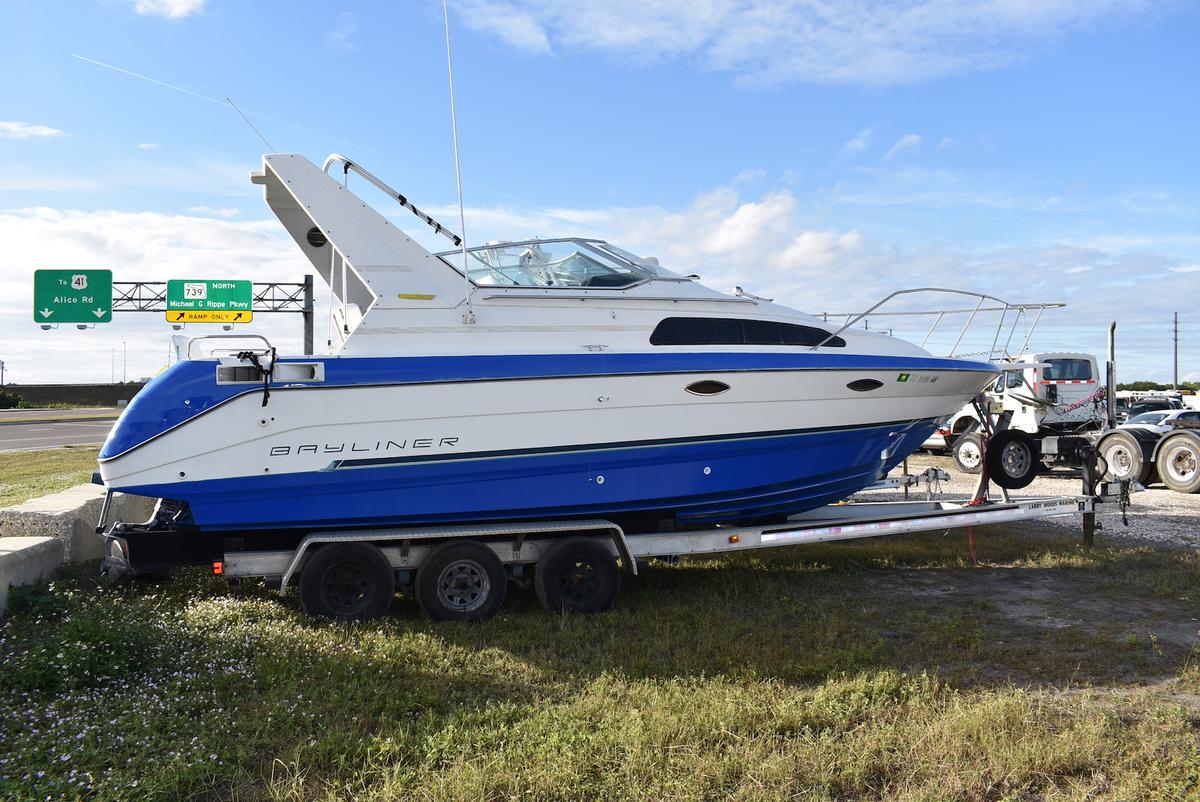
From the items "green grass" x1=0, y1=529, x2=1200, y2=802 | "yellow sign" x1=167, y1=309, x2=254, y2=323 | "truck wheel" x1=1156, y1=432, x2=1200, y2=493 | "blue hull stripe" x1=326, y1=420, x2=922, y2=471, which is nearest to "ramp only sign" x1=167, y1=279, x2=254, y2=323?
"yellow sign" x1=167, y1=309, x2=254, y2=323

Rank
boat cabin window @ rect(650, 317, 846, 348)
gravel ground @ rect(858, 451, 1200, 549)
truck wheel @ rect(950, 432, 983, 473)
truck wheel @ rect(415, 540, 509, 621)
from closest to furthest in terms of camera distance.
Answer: truck wheel @ rect(415, 540, 509, 621), boat cabin window @ rect(650, 317, 846, 348), gravel ground @ rect(858, 451, 1200, 549), truck wheel @ rect(950, 432, 983, 473)

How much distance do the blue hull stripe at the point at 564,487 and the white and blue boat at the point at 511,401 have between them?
2 cm

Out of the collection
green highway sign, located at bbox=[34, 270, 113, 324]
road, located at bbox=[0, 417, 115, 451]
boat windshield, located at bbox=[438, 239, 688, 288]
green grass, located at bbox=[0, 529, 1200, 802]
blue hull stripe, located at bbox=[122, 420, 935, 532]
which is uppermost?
green highway sign, located at bbox=[34, 270, 113, 324]

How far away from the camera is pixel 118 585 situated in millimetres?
6621

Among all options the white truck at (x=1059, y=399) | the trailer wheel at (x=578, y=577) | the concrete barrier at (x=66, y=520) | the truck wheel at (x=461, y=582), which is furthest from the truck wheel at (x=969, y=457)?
the concrete barrier at (x=66, y=520)

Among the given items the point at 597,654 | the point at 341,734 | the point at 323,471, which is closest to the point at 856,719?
the point at 597,654

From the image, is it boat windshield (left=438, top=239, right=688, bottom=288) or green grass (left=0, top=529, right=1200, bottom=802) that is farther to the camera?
boat windshield (left=438, top=239, right=688, bottom=288)

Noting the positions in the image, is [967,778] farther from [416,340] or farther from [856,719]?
[416,340]

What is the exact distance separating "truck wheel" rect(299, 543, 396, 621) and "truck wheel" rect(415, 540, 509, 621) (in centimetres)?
27

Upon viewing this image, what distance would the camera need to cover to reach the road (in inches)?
892

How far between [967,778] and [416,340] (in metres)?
4.32

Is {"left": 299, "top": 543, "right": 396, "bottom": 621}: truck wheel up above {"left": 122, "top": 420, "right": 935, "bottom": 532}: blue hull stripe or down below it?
below

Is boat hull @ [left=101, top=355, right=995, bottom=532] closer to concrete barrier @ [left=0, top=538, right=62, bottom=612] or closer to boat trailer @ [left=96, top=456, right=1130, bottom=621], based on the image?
boat trailer @ [left=96, top=456, right=1130, bottom=621]

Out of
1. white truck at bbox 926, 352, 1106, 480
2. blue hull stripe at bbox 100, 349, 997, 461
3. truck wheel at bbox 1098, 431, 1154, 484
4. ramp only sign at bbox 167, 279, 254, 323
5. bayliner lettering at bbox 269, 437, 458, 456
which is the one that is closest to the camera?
blue hull stripe at bbox 100, 349, 997, 461
